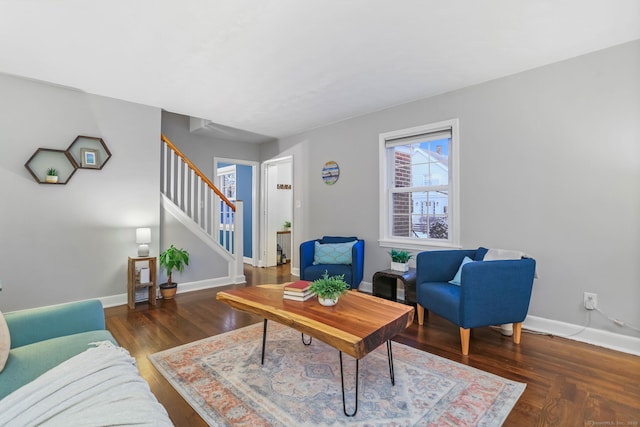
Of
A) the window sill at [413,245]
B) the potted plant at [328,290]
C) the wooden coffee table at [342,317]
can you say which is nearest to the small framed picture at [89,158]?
the wooden coffee table at [342,317]

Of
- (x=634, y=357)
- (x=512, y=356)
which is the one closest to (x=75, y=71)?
(x=512, y=356)

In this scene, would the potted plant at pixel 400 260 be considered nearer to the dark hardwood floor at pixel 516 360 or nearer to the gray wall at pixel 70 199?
the dark hardwood floor at pixel 516 360

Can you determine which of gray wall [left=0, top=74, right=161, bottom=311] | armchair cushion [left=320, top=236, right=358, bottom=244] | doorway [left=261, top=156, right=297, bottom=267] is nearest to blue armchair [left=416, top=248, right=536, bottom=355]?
armchair cushion [left=320, top=236, right=358, bottom=244]

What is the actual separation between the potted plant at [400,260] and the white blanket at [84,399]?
274cm

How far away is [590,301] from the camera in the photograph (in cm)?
252

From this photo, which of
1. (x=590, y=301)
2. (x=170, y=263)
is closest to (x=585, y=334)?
(x=590, y=301)

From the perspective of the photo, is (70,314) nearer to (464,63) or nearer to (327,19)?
(327,19)

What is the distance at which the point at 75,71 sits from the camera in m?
2.87

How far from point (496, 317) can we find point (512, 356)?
292 millimetres

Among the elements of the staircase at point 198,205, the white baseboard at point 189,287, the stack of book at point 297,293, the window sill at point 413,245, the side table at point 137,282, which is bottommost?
the white baseboard at point 189,287

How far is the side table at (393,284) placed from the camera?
10.4 ft

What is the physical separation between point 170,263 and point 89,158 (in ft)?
4.95

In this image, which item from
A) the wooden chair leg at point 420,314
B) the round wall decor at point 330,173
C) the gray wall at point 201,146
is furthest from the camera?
the gray wall at point 201,146

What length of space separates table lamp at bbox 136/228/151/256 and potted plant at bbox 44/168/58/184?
0.94 m
